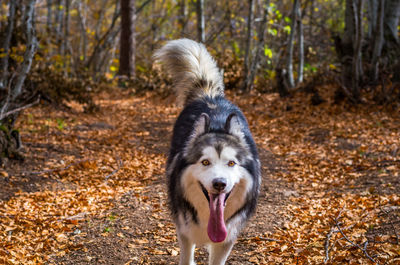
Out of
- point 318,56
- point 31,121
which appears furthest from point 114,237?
point 318,56

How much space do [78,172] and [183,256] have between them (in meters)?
3.04

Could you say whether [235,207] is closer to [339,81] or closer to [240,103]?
[339,81]

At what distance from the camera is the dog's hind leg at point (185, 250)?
340 cm

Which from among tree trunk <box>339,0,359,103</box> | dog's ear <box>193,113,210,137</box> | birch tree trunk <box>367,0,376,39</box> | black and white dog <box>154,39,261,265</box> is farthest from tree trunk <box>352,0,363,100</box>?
dog's ear <box>193,113,210,137</box>

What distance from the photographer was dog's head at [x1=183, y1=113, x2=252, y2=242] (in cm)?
286

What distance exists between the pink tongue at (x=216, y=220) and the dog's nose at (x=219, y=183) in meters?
0.17

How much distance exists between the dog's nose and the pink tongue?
0.17m

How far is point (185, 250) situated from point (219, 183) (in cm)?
105

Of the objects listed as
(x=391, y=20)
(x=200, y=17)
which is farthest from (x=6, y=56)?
(x=391, y=20)

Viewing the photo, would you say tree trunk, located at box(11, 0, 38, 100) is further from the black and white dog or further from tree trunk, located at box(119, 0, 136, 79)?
tree trunk, located at box(119, 0, 136, 79)

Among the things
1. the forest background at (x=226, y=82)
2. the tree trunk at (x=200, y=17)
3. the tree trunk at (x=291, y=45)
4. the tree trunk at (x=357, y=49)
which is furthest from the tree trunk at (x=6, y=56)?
the tree trunk at (x=291, y=45)

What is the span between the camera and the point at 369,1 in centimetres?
1000

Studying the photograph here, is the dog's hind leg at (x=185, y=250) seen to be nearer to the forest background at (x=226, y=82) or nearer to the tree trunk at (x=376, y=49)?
the forest background at (x=226, y=82)

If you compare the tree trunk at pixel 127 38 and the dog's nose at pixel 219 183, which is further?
the tree trunk at pixel 127 38
